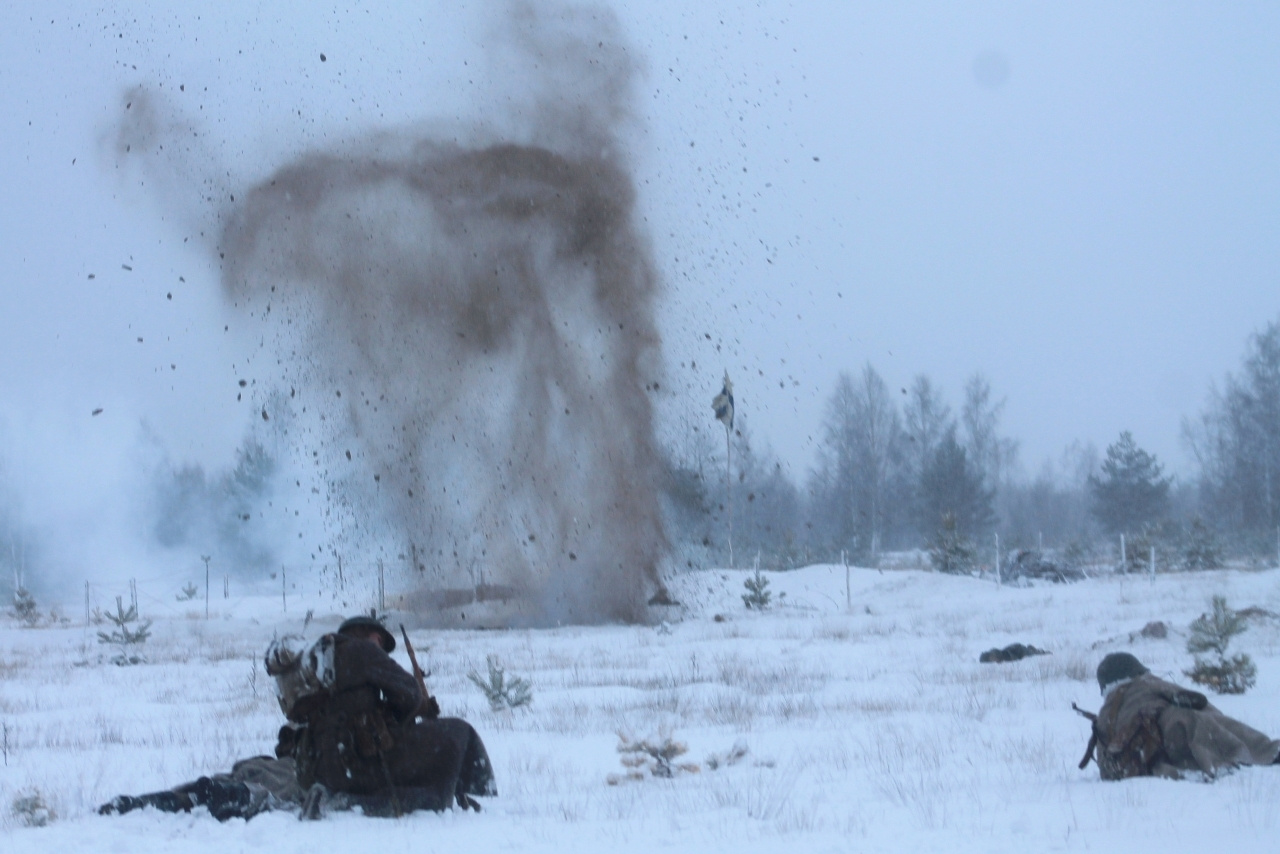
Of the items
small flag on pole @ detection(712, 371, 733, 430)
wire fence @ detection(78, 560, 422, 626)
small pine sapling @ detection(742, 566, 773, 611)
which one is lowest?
wire fence @ detection(78, 560, 422, 626)

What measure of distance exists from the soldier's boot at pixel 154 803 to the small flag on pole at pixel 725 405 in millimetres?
21941

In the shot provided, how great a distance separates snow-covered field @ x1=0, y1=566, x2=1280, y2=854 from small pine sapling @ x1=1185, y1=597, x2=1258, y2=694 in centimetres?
27

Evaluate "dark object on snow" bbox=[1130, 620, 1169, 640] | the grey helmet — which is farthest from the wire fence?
the grey helmet

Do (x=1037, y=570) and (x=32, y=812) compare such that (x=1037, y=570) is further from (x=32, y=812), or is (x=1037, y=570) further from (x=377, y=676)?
(x=32, y=812)

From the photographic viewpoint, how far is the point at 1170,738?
25.0 ft

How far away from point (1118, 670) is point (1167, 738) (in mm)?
630

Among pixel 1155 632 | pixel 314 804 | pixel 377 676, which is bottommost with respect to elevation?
pixel 1155 632

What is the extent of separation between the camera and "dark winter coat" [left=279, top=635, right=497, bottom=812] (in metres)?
6.73

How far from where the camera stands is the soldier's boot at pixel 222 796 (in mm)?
6758

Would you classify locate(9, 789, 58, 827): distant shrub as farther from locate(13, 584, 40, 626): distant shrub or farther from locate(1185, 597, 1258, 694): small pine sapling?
locate(13, 584, 40, 626): distant shrub

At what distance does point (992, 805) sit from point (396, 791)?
350cm

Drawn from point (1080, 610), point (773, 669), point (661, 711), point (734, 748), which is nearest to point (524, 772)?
point (734, 748)

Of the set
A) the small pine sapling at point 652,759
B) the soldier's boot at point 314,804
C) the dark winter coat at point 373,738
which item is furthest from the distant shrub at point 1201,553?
the soldier's boot at point 314,804

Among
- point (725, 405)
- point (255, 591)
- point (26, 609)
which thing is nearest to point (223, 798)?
point (725, 405)
